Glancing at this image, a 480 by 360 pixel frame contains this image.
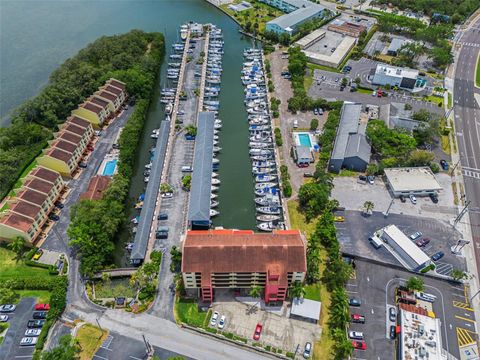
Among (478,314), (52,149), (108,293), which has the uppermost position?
(52,149)

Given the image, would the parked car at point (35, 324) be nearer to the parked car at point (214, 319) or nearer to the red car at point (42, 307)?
the red car at point (42, 307)

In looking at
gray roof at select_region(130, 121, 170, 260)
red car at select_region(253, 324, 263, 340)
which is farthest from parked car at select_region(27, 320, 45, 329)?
red car at select_region(253, 324, 263, 340)

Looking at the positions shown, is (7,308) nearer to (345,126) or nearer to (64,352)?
(64,352)

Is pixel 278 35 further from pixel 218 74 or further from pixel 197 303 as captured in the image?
pixel 197 303

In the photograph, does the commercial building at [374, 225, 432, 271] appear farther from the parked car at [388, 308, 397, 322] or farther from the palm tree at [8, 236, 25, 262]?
the palm tree at [8, 236, 25, 262]


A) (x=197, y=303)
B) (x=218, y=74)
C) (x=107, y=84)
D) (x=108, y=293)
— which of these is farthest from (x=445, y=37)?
(x=108, y=293)

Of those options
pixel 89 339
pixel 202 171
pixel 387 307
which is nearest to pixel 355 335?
pixel 387 307
